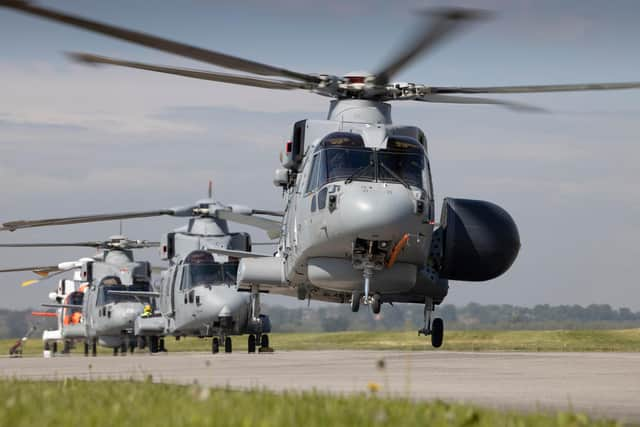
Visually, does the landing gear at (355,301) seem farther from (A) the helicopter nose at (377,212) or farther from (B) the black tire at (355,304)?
(A) the helicopter nose at (377,212)

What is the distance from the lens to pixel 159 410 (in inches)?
223

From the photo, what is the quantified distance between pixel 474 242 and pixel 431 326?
2055 mm

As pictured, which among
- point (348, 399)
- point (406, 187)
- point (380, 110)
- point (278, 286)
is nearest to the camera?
point (348, 399)

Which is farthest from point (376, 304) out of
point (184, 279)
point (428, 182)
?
point (184, 279)

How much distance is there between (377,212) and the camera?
1645 cm

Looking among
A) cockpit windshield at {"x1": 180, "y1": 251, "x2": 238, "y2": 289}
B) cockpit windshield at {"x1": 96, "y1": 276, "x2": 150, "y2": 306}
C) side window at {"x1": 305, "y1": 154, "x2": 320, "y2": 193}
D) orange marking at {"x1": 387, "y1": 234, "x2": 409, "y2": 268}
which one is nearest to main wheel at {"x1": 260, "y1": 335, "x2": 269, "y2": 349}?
cockpit windshield at {"x1": 180, "y1": 251, "x2": 238, "y2": 289}

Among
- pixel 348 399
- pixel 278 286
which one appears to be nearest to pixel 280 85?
pixel 278 286

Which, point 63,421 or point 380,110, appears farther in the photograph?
point 380,110

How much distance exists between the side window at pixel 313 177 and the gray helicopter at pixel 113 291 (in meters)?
22.6

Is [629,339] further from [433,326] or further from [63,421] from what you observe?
[63,421]

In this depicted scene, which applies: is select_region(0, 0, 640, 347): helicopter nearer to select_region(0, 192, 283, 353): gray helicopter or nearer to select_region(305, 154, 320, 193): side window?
select_region(305, 154, 320, 193): side window

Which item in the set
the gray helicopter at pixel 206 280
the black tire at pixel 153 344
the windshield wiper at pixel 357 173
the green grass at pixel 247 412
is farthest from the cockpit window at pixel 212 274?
the green grass at pixel 247 412

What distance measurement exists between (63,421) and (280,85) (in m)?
12.5

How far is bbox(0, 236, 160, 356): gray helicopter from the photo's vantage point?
1658 inches
